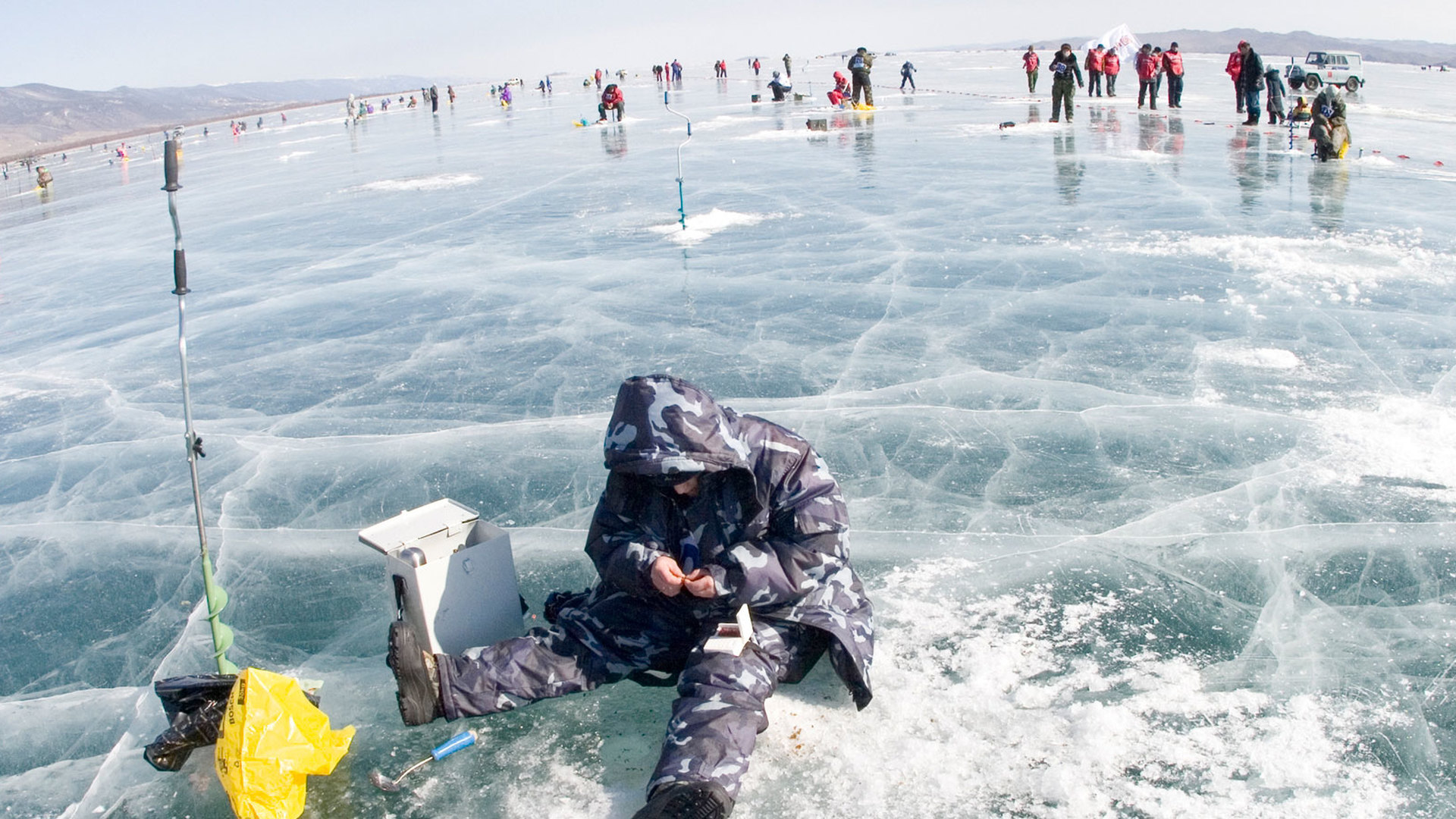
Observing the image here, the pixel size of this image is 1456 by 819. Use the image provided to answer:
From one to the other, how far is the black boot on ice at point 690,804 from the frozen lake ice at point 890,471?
16cm

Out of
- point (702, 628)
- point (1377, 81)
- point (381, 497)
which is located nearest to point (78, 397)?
point (381, 497)

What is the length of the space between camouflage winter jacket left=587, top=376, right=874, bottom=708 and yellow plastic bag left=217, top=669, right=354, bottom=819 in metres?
0.91

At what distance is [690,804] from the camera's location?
7.91ft

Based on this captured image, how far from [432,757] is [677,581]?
2.79ft

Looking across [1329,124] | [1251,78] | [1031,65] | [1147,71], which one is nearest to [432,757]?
[1329,124]

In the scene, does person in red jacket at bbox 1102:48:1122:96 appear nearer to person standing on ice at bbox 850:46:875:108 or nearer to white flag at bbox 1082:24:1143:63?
white flag at bbox 1082:24:1143:63

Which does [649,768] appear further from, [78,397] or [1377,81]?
[1377,81]

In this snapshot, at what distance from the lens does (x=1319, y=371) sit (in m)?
5.62

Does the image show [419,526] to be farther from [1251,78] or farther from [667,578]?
[1251,78]

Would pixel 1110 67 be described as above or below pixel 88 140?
below

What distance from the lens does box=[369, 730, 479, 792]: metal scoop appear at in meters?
2.73

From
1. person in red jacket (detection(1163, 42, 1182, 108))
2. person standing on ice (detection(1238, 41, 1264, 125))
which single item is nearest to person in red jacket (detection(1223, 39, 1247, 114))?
person standing on ice (detection(1238, 41, 1264, 125))

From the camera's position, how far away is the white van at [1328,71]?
23.1 meters

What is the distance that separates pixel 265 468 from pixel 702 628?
131 inches
